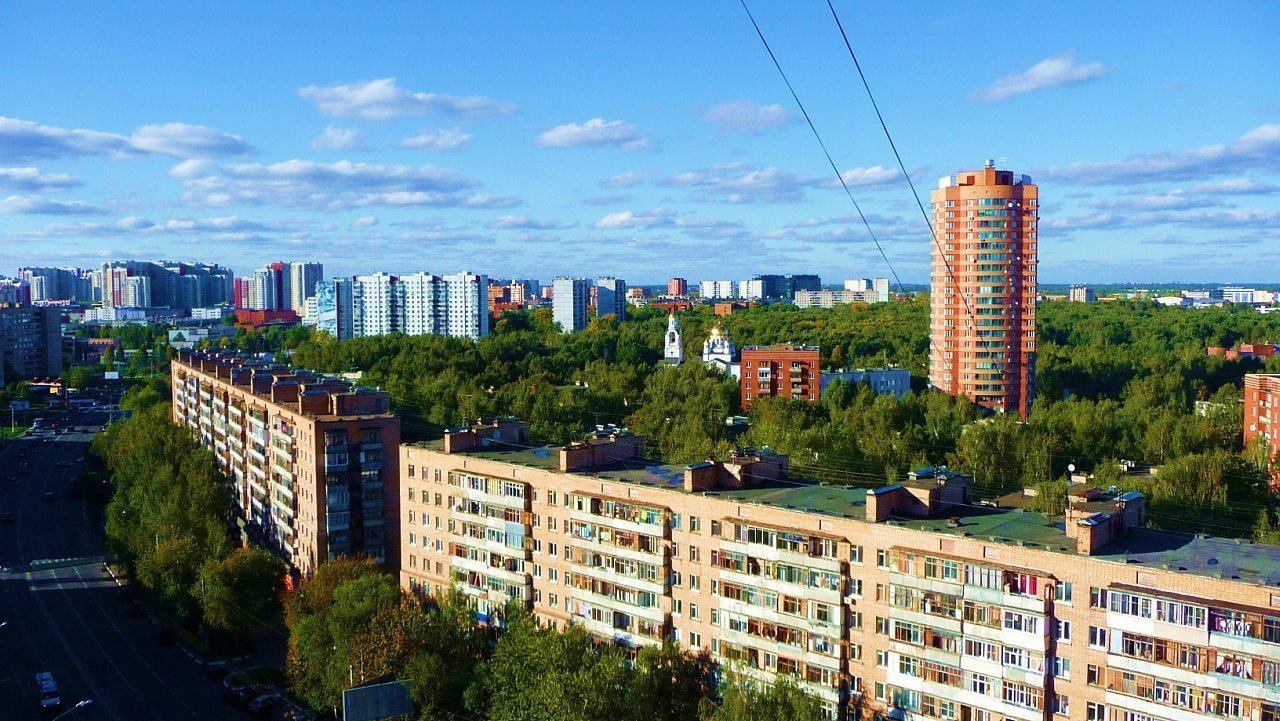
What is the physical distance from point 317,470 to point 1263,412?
3267cm

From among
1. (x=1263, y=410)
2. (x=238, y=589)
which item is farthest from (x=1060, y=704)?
(x=1263, y=410)

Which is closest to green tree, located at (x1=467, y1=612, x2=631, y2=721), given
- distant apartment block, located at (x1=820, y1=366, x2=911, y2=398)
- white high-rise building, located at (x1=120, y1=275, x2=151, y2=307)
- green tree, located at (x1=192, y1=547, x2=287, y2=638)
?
green tree, located at (x1=192, y1=547, x2=287, y2=638)

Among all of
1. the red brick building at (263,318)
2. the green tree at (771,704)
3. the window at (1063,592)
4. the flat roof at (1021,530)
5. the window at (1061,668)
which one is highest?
the red brick building at (263,318)

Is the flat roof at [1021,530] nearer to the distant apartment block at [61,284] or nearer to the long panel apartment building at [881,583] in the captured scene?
the long panel apartment building at [881,583]

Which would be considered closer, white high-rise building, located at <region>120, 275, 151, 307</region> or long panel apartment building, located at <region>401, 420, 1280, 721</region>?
long panel apartment building, located at <region>401, 420, 1280, 721</region>

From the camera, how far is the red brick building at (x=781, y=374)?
167 ft

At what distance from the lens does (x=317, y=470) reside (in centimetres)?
2400

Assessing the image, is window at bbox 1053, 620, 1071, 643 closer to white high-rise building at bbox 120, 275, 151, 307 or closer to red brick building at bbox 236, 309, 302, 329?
red brick building at bbox 236, 309, 302, 329

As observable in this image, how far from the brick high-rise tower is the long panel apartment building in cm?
3217

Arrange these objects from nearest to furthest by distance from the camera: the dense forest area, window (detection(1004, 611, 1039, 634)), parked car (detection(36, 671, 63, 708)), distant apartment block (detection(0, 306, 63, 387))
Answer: window (detection(1004, 611, 1039, 634)) < parked car (detection(36, 671, 63, 708)) < the dense forest area < distant apartment block (detection(0, 306, 63, 387))

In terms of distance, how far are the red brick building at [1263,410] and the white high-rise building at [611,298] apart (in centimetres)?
8491

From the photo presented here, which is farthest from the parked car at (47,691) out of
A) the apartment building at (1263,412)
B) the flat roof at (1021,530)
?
the apartment building at (1263,412)

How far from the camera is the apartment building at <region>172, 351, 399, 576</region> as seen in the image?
2414 cm

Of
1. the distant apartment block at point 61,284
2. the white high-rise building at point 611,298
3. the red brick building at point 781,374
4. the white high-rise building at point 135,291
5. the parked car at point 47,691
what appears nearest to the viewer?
the parked car at point 47,691
